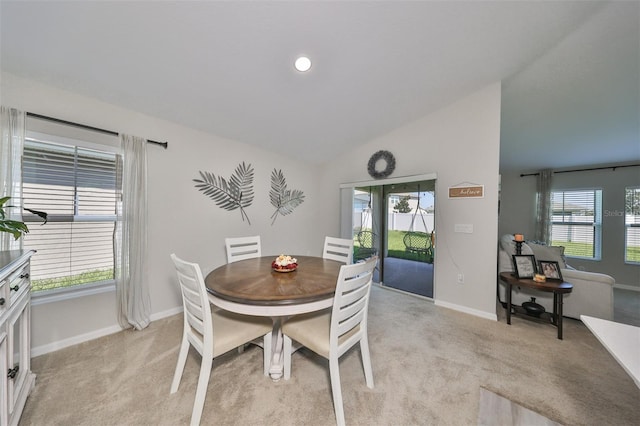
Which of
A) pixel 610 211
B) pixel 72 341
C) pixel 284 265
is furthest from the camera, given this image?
pixel 610 211

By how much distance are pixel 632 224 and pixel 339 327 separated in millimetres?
6154

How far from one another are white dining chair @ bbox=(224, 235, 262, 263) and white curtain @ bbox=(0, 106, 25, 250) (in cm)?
155

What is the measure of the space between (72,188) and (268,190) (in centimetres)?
214

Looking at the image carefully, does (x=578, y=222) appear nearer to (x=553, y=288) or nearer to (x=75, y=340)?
(x=553, y=288)

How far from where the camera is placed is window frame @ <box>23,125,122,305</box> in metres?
1.85

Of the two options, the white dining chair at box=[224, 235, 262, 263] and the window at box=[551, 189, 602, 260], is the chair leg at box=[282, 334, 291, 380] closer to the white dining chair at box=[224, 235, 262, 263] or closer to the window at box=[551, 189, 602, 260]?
the white dining chair at box=[224, 235, 262, 263]

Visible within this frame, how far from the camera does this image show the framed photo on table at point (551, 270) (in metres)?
2.44

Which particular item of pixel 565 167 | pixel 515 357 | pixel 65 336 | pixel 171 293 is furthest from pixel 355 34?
pixel 565 167

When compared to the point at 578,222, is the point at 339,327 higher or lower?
lower

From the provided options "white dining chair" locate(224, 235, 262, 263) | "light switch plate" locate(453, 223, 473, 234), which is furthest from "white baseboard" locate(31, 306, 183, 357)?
"light switch plate" locate(453, 223, 473, 234)

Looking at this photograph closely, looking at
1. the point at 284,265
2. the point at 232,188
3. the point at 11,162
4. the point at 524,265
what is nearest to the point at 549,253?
the point at 524,265

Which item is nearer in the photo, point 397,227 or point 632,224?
point 397,227

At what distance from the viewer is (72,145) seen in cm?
200

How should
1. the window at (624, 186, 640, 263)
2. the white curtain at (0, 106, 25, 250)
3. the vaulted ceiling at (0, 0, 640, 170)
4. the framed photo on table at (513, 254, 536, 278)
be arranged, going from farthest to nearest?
1. the window at (624, 186, 640, 263)
2. the framed photo on table at (513, 254, 536, 278)
3. the white curtain at (0, 106, 25, 250)
4. the vaulted ceiling at (0, 0, 640, 170)
